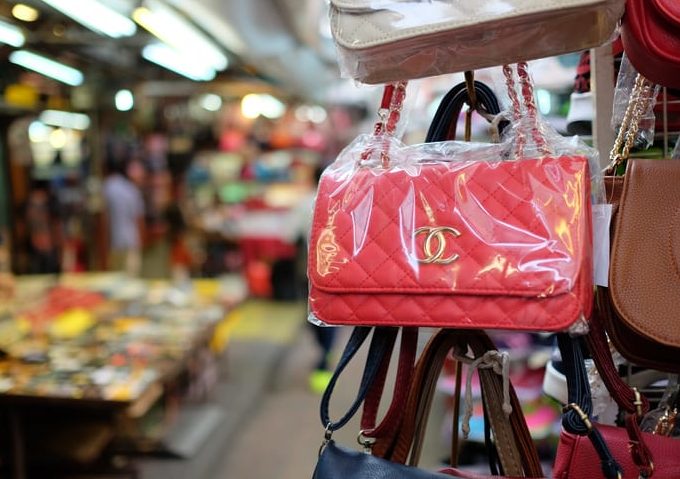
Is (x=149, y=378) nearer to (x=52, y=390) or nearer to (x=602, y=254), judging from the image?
(x=52, y=390)

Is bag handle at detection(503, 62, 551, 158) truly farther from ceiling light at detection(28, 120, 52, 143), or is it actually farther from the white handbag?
ceiling light at detection(28, 120, 52, 143)

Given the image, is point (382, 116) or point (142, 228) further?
point (142, 228)

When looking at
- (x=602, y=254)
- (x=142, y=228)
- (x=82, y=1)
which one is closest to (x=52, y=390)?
(x=82, y=1)

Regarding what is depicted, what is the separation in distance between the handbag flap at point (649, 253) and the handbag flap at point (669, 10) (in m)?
0.21

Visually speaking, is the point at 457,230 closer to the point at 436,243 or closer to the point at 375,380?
the point at 436,243

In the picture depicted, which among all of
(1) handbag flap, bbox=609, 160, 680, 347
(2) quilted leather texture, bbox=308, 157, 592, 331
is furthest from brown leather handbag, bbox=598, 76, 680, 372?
(2) quilted leather texture, bbox=308, 157, 592, 331

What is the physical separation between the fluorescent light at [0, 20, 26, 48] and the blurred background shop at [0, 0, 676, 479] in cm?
1

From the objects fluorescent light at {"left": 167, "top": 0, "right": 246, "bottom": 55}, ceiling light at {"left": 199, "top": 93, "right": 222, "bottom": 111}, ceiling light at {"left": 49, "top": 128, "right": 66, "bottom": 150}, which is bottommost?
ceiling light at {"left": 49, "top": 128, "right": 66, "bottom": 150}

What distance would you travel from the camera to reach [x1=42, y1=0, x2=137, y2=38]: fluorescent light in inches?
109

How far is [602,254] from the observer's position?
3.37 feet

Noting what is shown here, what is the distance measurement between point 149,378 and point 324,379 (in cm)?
243

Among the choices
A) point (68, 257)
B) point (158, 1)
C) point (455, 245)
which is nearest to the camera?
point (455, 245)

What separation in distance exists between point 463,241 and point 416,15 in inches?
12.0

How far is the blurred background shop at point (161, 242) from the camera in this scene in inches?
129
